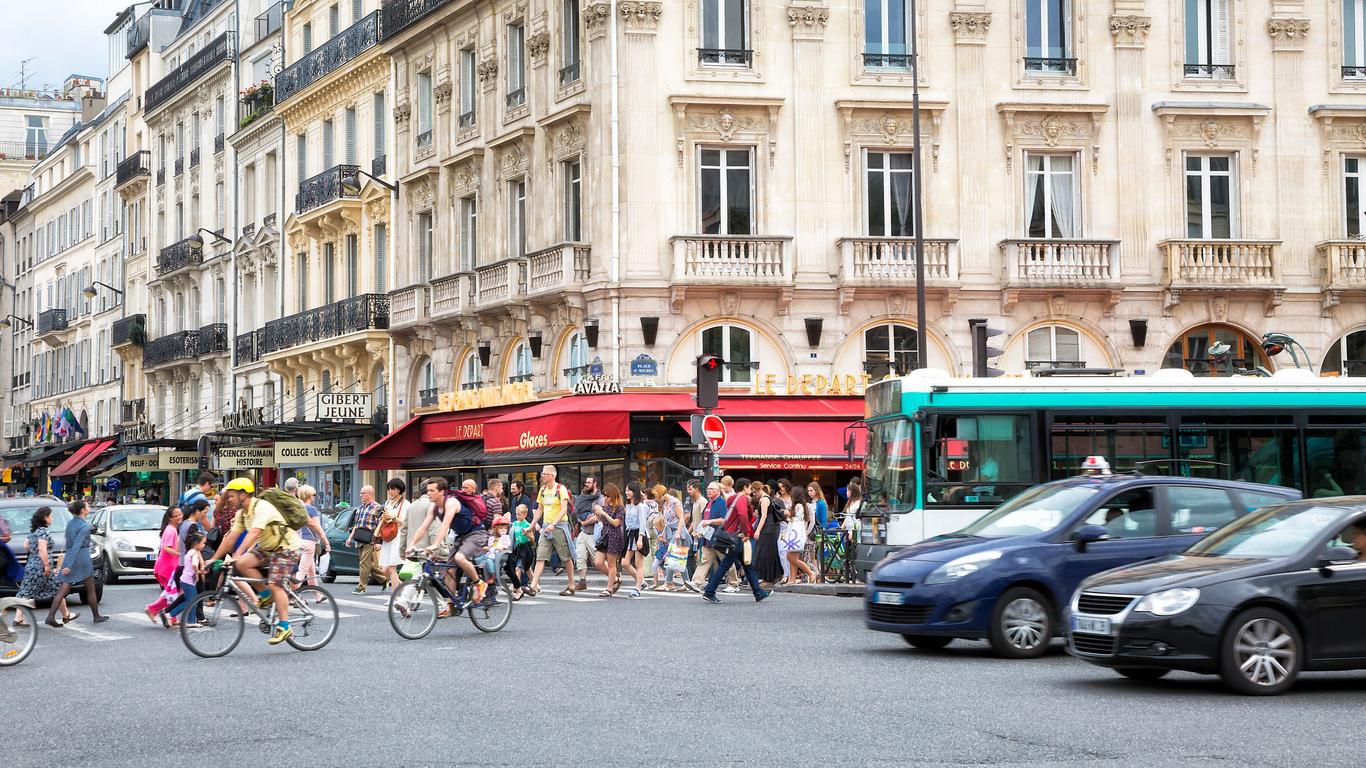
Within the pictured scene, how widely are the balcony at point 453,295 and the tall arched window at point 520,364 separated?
153cm

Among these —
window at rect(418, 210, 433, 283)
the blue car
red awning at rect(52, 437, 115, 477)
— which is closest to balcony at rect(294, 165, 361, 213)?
window at rect(418, 210, 433, 283)

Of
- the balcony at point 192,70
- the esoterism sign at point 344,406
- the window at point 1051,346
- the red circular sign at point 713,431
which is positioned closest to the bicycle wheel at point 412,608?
the red circular sign at point 713,431

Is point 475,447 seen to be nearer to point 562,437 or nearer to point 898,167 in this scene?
point 562,437

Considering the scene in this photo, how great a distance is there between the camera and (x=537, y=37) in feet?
121

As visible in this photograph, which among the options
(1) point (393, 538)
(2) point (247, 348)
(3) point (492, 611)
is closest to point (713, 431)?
(1) point (393, 538)

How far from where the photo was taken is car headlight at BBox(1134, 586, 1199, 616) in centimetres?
1276

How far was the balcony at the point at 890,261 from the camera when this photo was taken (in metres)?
33.9

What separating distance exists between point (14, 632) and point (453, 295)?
78.1 feet

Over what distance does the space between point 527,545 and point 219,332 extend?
31.5 meters

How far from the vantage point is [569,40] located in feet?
119

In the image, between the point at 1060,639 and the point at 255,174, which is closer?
the point at 1060,639

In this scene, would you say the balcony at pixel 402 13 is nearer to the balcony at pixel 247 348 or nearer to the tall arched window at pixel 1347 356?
the balcony at pixel 247 348

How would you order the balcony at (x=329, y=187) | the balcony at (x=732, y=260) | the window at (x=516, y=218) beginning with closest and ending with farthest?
the balcony at (x=732, y=260) < the window at (x=516, y=218) < the balcony at (x=329, y=187)

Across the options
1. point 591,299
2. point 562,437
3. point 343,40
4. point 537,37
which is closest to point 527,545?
point 562,437
